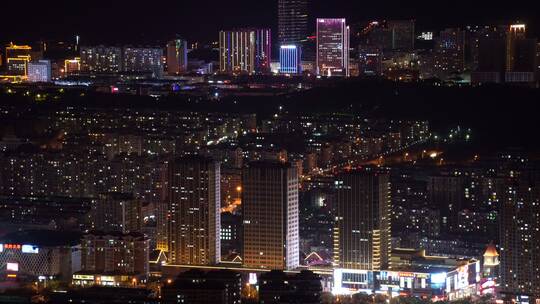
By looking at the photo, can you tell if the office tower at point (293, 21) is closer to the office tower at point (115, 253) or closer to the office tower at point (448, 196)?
the office tower at point (448, 196)

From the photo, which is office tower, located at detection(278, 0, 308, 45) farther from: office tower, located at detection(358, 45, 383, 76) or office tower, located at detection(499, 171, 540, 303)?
office tower, located at detection(499, 171, 540, 303)

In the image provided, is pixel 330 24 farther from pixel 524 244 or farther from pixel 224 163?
pixel 524 244

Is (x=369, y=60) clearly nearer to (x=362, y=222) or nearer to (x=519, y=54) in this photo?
(x=519, y=54)

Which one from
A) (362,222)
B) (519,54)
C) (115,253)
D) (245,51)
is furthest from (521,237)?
(245,51)

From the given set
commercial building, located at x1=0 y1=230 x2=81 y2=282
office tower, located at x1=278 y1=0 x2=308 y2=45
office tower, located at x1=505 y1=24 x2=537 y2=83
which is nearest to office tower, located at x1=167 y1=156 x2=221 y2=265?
commercial building, located at x1=0 y1=230 x2=81 y2=282

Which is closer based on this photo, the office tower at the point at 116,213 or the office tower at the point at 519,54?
the office tower at the point at 116,213

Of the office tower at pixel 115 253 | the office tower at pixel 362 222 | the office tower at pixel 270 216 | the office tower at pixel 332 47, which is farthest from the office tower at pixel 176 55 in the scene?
the office tower at pixel 115 253
